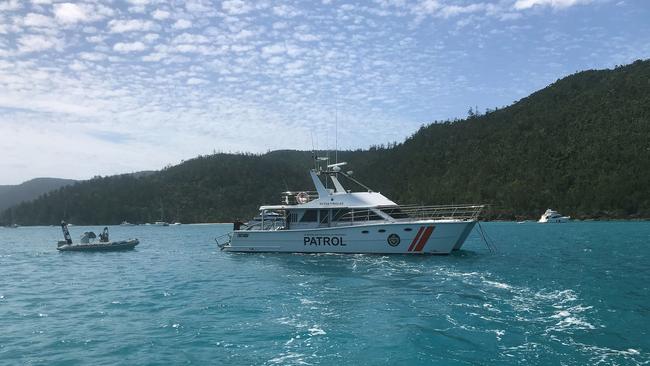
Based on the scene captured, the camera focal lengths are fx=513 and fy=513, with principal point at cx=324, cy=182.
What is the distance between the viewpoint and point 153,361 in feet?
39.2

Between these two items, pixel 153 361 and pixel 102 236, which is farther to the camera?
pixel 102 236

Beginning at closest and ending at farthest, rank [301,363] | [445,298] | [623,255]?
[301,363]
[445,298]
[623,255]

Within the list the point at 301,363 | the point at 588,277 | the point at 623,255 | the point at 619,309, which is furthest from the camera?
the point at 623,255

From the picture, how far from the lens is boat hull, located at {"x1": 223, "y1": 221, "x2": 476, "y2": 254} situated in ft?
106

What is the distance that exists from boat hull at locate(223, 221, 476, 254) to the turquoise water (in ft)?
10.3

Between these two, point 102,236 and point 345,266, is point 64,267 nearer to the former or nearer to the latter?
point 102,236

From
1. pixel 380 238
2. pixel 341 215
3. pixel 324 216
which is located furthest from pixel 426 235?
pixel 324 216

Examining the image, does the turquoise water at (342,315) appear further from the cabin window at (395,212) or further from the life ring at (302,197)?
the life ring at (302,197)

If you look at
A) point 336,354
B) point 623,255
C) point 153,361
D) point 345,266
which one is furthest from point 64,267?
point 623,255

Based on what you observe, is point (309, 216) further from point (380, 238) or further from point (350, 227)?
point (380, 238)

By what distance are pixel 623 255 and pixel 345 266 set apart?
18.0 m

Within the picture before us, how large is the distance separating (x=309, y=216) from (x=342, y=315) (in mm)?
20369

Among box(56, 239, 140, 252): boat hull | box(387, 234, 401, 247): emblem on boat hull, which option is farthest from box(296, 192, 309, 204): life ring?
box(56, 239, 140, 252): boat hull

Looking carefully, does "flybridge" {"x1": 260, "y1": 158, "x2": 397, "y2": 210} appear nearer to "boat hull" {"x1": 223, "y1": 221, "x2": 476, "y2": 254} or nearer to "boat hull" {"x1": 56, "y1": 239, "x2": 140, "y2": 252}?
"boat hull" {"x1": 223, "y1": 221, "x2": 476, "y2": 254}
